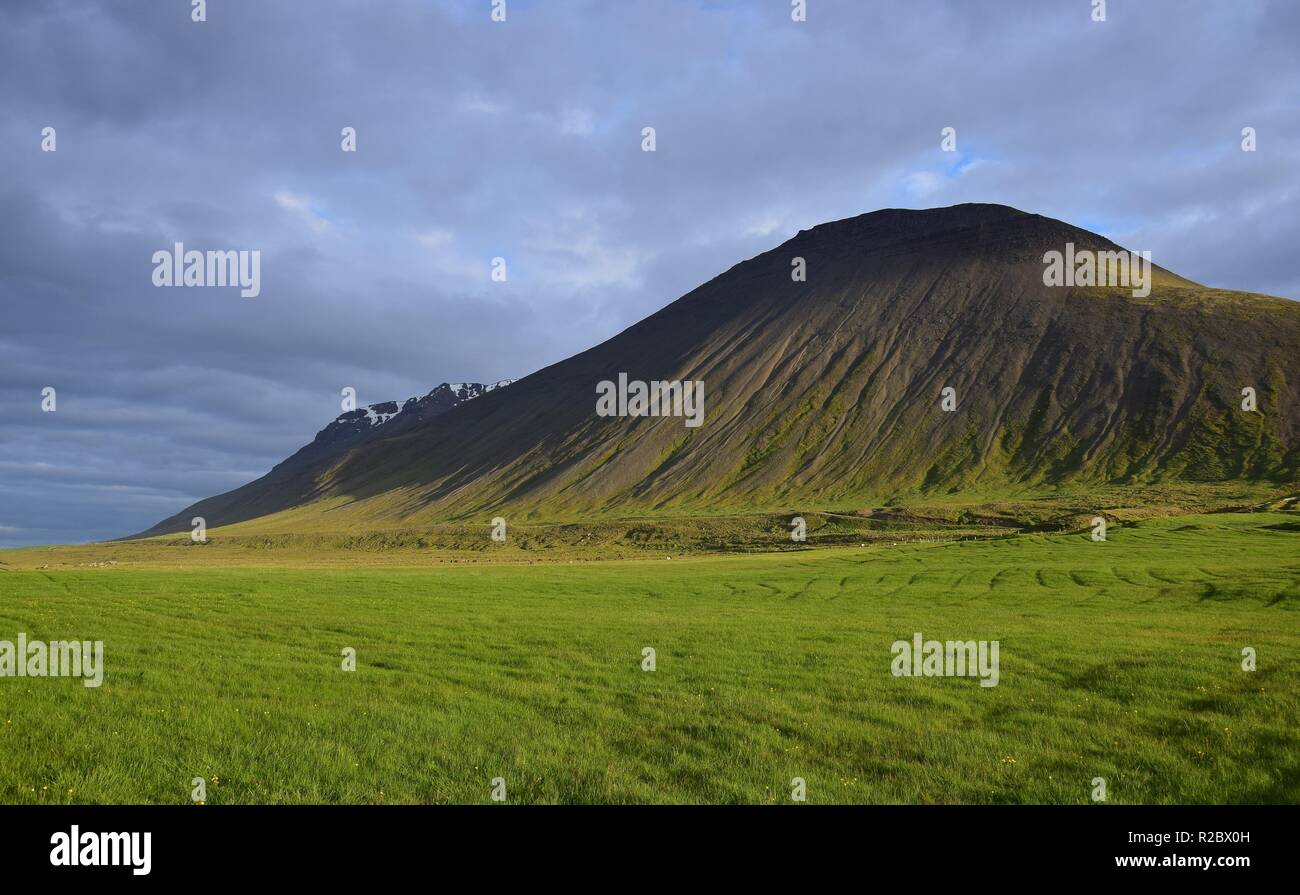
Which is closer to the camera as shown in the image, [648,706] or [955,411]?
[648,706]

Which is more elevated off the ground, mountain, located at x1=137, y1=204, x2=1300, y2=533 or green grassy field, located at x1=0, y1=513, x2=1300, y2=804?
mountain, located at x1=137, y1=204, x2=1300, y2=533

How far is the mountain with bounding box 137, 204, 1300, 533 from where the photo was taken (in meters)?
137

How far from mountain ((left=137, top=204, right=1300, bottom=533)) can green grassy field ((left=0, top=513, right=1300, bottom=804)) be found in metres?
114

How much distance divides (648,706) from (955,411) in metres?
157

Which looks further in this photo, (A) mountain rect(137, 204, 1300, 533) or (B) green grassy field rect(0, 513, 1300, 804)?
(A) mountain rect(137, 204, 1300, 533)

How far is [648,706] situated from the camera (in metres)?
14.9

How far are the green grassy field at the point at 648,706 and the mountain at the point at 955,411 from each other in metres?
114

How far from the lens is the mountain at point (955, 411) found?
137 m

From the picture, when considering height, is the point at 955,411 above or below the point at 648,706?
above

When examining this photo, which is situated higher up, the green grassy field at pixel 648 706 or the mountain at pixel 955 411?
the mountain at pixel 955 411

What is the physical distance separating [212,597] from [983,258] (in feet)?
666

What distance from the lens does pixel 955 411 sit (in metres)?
158

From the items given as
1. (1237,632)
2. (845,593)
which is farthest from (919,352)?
(1237,632)
